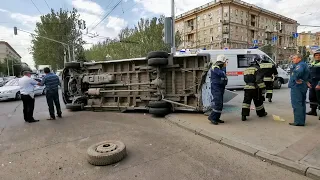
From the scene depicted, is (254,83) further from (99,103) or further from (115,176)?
(99,103)

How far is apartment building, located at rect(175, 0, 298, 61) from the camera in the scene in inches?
2110

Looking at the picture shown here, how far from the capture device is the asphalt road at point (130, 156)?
3430mm

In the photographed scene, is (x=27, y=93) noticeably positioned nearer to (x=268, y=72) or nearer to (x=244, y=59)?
(x=268, y=72)

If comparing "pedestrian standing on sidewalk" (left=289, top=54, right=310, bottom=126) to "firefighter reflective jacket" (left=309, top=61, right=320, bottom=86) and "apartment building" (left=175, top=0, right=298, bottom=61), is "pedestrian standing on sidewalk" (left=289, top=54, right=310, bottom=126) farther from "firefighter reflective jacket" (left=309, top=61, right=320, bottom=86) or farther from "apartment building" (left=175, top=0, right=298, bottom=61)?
"apartment building" (left=175, top=0, right=298, bottom=61)

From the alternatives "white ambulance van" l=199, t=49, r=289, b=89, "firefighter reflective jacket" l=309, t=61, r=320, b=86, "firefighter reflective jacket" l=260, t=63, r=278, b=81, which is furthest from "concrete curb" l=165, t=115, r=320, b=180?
"white ambulance van" l=199, t=49, r=289, b=89

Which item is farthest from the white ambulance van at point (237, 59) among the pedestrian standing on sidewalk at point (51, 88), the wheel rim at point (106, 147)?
the wheel rim at point (106, 147)

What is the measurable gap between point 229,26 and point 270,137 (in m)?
53.5

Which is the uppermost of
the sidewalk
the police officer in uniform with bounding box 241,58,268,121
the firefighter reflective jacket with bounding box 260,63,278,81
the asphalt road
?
the firefighter reflective jacket with bounding box 260,63,278,81

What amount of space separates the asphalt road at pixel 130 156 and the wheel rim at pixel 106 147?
1.00 feet

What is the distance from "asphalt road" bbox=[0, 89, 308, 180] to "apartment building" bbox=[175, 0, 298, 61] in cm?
4843

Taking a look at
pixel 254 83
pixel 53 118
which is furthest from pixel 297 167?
pixel 53 118

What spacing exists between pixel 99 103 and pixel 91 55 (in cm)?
5389

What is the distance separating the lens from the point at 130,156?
4145 millimetres

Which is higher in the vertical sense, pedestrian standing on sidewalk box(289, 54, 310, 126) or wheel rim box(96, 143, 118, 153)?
pedestrian standing on sidewalk box(289, 54, 310, 126)
